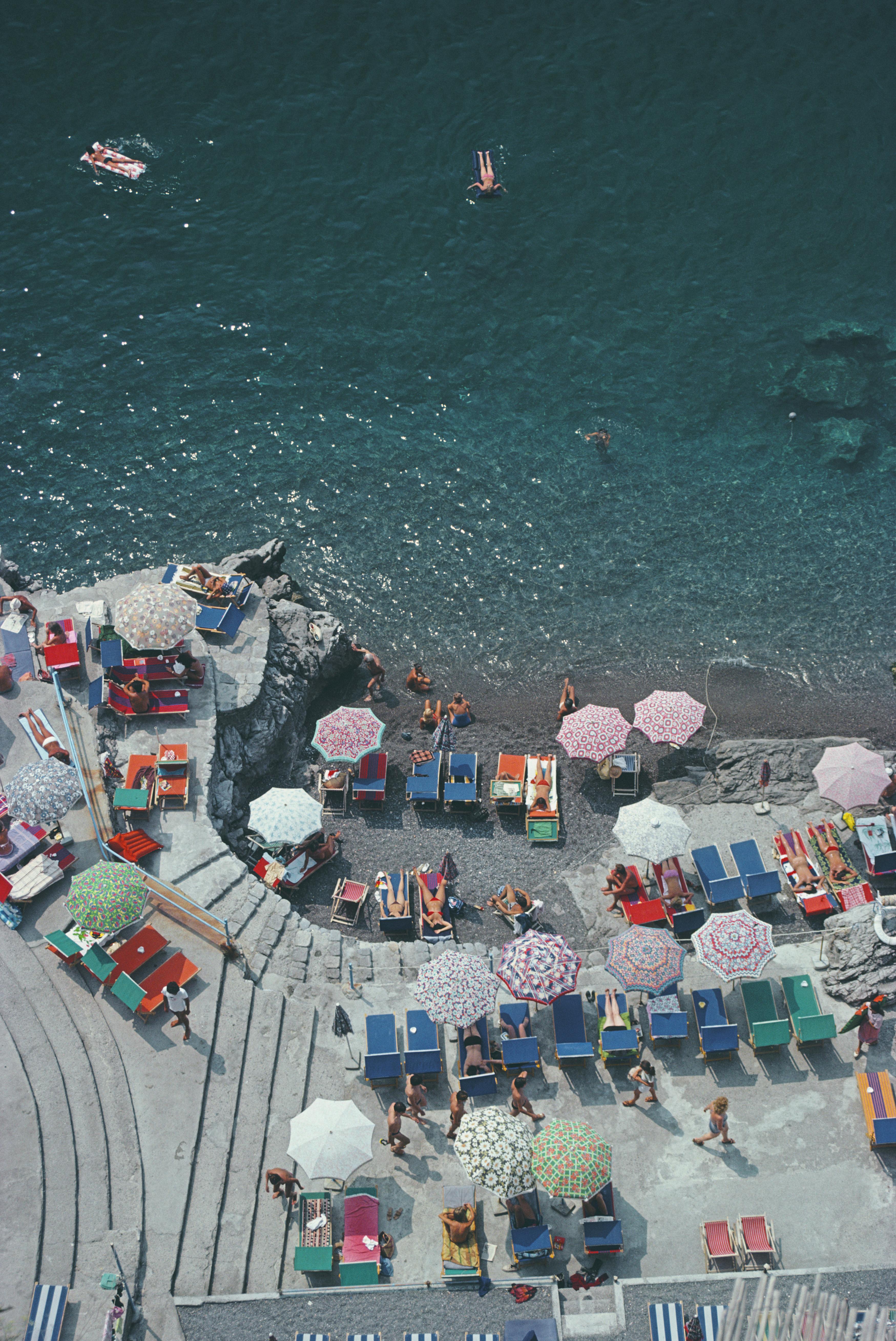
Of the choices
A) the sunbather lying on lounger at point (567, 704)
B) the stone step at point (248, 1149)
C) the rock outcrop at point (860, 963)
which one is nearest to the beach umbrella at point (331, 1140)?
the stone step at point (248, 1149)

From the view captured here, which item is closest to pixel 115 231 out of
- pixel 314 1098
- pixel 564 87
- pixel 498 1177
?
pixel 564 87

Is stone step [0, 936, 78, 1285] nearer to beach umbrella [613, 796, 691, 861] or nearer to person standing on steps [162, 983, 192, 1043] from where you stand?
person standing on steps [162, 983, 192, 1043]

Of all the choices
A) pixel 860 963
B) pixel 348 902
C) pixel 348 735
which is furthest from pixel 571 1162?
pixel 348 735

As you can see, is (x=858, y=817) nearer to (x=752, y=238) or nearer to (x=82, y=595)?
(x=82, y=595)

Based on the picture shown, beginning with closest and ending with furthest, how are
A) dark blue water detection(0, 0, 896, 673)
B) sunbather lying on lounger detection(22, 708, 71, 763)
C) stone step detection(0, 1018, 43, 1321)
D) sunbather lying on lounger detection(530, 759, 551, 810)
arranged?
stone step detection(0, 1018, 43, 1321) < sunbather lying on lounger detection(22, 708, 71, 763) < sunbather lying on lounger detection(530, 759, 551, 810) < dark blue water detection(0, 0, 896, 673)

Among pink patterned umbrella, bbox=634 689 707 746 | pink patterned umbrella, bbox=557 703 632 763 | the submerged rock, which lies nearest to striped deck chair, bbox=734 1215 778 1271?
pink patterned umbrella, bbox=557 703 632 763

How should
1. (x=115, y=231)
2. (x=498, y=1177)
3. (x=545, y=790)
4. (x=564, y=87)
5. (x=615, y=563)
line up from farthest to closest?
(x=564, y=87) < (x=115, y=231) < (x=615, y=563) < (x=545, y=790) < (x=498, y=1177)
